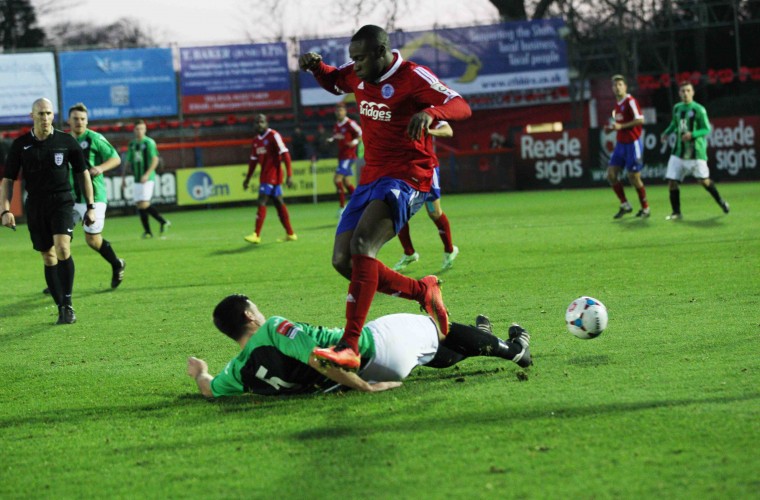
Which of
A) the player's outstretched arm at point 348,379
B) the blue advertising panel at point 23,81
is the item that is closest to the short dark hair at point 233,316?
the player's outstretched arm at point 348,379

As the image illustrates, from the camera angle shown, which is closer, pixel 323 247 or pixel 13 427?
pixel 13 427

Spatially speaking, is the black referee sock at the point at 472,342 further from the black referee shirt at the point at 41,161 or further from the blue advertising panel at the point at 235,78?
the blue advertising panel at the point at 235,78

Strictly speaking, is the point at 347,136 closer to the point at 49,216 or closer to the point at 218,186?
the point at 218,186

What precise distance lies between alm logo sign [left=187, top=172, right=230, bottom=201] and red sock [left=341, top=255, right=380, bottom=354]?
22.9 meters

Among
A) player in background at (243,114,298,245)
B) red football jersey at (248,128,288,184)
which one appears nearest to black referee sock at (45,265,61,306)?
player in background at (243,114,298,245)

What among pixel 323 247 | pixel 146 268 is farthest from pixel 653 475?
pixel 323 247

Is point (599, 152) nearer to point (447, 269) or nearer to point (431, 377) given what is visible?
point (447, 269)

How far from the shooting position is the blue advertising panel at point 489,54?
114 ft

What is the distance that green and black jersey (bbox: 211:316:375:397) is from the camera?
5.51 meters

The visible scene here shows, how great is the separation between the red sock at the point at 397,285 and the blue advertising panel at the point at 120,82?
29180 mm

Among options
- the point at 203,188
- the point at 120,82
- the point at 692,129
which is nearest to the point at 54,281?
the point at 692,129

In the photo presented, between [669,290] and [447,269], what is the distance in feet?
11.0

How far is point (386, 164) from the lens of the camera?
6.52m

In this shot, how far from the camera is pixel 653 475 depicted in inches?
159
